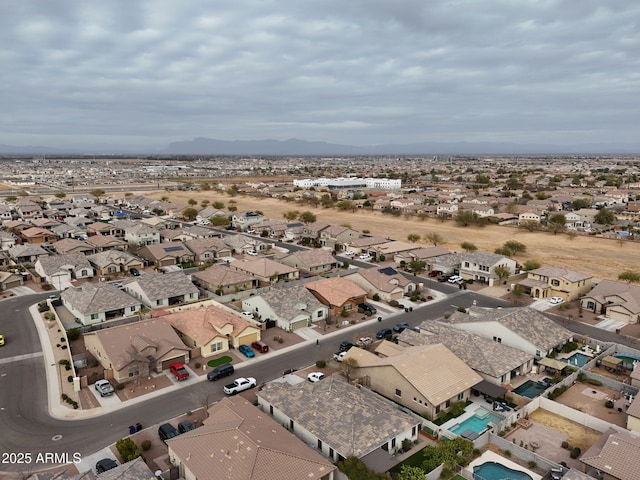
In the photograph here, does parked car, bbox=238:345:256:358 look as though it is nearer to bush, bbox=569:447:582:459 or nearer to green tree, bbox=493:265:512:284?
bush, bbox=569:447:582:459

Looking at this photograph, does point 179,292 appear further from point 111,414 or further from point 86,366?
point 111,414

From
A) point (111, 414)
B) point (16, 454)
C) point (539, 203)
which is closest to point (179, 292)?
point (111, 414)

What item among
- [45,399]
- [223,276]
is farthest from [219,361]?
[223,276]

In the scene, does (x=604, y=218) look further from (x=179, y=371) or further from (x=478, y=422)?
(x=179, y=371)

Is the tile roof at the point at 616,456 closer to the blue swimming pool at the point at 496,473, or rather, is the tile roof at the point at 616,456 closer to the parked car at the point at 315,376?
the blue swimming pool at the point at 496,473

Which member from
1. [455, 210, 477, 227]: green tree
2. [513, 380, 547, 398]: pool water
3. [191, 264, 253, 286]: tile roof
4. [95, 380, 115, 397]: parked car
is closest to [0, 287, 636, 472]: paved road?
[95, 380, 115, 397]: parked car

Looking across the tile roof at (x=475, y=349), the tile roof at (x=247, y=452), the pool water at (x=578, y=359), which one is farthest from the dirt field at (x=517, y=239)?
the tile roof at (x=247, y=452)
